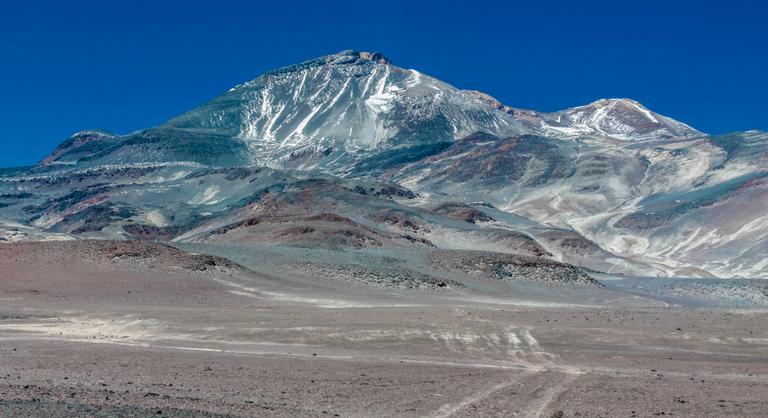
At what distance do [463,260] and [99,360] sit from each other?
4397cm

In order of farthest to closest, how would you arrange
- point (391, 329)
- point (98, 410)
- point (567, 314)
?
point (567, 314)
point (391, 329)
point (98, 410)

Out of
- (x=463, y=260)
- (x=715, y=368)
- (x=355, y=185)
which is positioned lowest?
(x=715, y=368)

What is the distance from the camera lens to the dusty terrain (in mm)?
19062

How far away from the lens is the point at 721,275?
116 m

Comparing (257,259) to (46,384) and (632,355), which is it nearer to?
(632,355)

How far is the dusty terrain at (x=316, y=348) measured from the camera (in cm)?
1906

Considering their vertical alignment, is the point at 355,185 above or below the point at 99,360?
above

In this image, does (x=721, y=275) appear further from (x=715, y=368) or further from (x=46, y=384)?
(x=46, y=384)

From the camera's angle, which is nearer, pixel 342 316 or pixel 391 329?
pixel 391 329

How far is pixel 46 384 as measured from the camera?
19156mm

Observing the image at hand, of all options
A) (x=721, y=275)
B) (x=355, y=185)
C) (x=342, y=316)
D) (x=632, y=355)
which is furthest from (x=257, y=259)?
(x=355, y=185)

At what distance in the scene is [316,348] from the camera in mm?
29188

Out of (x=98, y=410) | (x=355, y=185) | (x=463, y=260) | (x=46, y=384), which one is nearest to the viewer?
(x=98, y=410)

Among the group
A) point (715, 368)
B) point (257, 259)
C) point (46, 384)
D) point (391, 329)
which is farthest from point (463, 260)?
point (46, 384)
